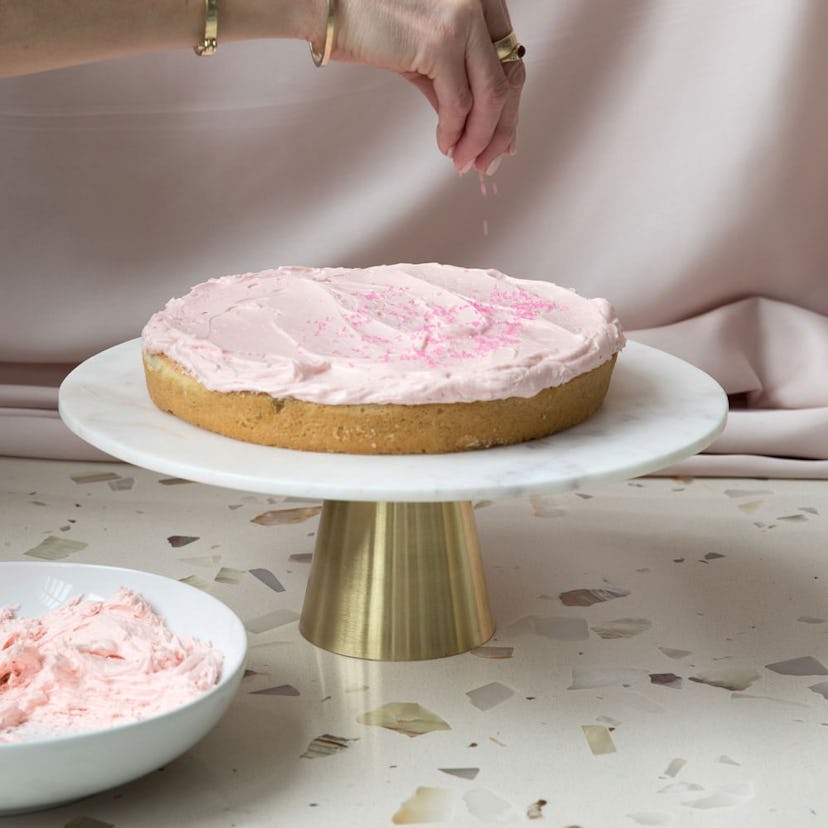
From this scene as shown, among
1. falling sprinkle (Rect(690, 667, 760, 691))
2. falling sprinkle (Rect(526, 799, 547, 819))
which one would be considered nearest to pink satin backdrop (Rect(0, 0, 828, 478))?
falling sprinkle (Rect(690, 667, 760, 691))

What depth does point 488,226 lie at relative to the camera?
2457mm

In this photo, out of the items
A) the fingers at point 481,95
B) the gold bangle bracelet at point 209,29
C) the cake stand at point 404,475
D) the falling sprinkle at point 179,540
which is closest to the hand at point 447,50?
the fingers at point 481,95

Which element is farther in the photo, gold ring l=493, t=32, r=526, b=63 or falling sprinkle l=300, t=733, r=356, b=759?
gold ring l=493, t=32, r=526, b=63

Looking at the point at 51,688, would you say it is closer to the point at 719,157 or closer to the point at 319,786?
the point at 319,786

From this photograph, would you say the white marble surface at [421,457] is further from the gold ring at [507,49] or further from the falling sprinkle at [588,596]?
the gold ring at [507,49]

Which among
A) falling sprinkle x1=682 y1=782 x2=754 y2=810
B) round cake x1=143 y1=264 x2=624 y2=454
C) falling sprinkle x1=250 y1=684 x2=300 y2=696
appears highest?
round cake x1=143 y1=264 x2=624 y2=454

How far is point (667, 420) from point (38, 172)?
1.39 meters

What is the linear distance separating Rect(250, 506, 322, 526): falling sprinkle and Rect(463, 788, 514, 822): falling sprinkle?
74 cm

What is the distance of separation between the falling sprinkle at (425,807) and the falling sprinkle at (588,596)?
1.50ft

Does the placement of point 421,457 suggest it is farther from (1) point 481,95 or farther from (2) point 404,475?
(1) point 481,95

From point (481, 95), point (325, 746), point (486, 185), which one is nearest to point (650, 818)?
point (325, 746)

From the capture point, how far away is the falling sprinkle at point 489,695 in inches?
57.1

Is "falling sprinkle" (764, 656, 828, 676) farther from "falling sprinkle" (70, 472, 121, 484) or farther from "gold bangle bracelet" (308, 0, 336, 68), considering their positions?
"falling sprinkle" (70, 472, 121, 484)

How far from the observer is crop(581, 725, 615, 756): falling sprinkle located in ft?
4.46
